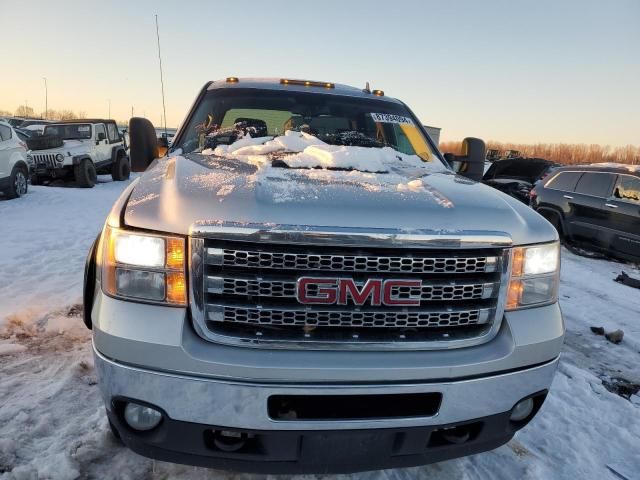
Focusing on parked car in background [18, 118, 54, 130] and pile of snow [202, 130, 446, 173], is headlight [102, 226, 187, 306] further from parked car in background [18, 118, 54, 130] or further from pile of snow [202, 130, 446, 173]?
parked car in background [18, 118, 54, 130]

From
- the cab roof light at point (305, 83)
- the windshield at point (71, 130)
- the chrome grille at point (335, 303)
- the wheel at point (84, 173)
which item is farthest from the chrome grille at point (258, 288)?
the windshield at point (71, 130)

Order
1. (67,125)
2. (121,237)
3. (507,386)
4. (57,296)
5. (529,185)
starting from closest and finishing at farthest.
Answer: (121,237) → (507,386) → (57,296) → (529,185) → (67,125)

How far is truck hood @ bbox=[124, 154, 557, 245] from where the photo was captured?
67.3 inches

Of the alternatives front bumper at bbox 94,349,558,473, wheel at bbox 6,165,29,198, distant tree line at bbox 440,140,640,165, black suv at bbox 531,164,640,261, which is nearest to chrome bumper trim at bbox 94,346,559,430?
front bumper at bbox 94,349,558,473

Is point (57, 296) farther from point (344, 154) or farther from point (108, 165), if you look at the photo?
point (108, 165)

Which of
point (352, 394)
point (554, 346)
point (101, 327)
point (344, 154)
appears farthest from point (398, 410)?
point (344, 154)

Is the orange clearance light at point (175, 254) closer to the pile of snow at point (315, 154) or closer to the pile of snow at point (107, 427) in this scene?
the pile of snow at point (315, 154)

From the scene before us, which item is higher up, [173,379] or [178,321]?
[178,321]

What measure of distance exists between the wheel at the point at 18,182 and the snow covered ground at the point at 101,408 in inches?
234

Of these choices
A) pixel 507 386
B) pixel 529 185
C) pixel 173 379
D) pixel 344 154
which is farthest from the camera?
pixel 529 185

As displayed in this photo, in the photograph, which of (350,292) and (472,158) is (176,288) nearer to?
(350,292)

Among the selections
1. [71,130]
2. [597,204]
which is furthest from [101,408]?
[71,130]

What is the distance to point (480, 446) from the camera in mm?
1943

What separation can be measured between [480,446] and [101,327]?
1.54 m
